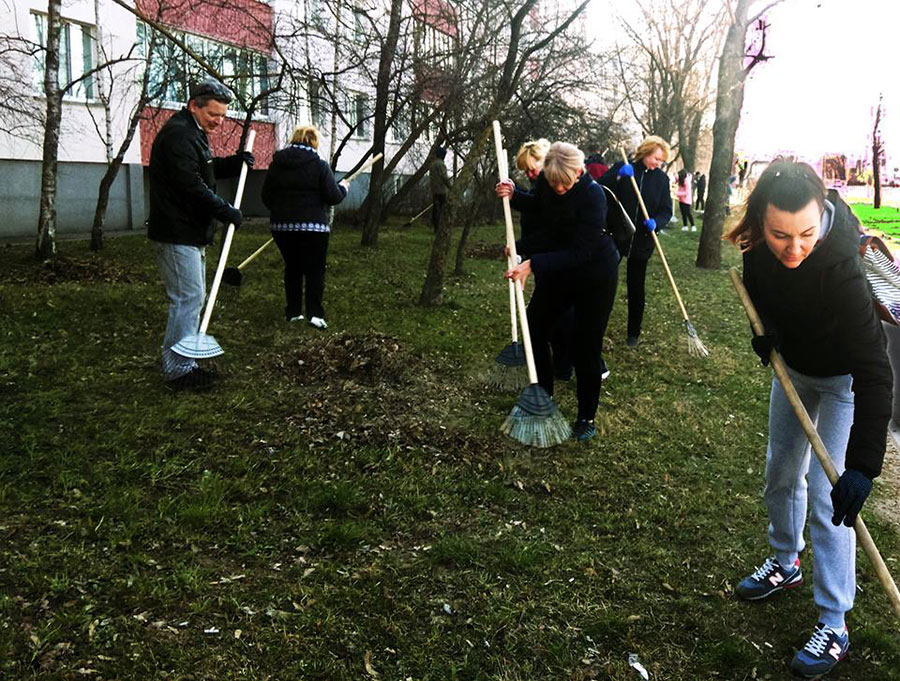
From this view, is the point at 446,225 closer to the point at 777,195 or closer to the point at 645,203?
the point at 645,203

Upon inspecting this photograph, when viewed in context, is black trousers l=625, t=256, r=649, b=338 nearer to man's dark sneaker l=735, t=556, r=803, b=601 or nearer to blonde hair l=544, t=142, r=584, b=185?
blonde hair l=544, t=142, r=584, b=185

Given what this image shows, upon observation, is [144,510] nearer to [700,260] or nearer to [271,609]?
[271,609]

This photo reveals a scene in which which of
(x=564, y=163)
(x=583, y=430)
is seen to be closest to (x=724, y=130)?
(x=564, y=163)

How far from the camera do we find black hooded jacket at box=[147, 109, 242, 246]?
516 centimetres

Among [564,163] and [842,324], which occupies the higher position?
[564,163]

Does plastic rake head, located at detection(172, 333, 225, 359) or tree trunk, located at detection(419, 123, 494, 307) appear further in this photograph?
tree trunk, located at detection(419, 123, 494, 307)

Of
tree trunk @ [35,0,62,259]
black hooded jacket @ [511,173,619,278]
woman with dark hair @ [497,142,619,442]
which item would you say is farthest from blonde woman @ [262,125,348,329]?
tree trunk @ [35,0,62,259]

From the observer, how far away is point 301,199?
23.4 feet

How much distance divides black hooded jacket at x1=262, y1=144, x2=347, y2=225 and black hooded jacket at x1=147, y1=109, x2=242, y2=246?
69.3 inches

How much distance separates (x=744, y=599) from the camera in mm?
3373

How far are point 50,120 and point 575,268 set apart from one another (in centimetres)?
701

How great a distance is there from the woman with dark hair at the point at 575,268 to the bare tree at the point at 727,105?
9.59 metres

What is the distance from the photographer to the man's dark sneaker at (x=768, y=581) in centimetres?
336

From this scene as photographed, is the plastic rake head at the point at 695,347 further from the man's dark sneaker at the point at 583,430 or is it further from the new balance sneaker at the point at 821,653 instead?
the new balance sneaker at the point at 821,653
